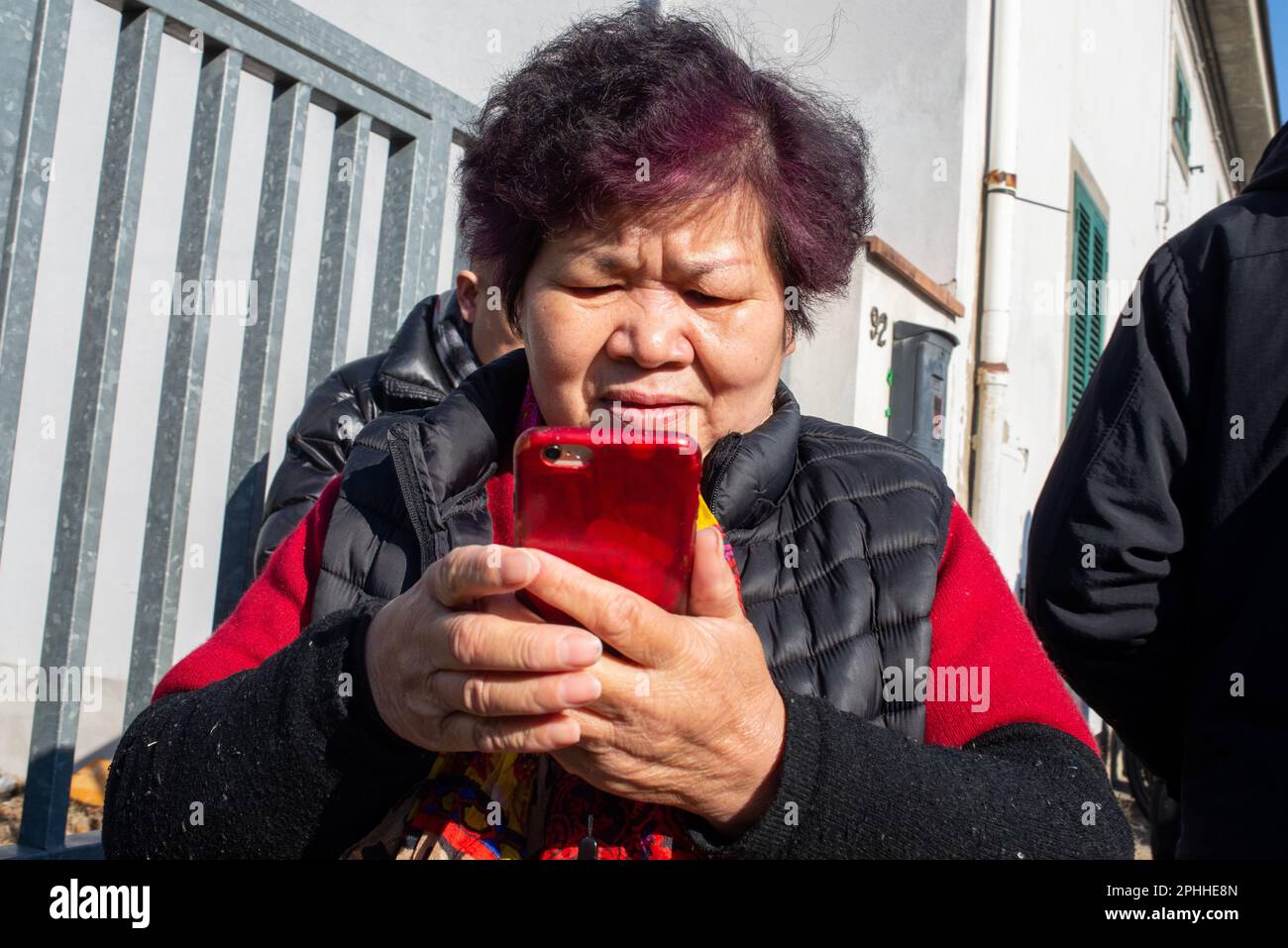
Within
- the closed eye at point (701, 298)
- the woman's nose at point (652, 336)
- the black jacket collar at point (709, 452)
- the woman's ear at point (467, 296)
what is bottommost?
the black jacket collar at point (709, 452)

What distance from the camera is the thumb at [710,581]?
1118mm

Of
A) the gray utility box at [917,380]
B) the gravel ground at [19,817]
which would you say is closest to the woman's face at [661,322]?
the gravel ground at [19,817]

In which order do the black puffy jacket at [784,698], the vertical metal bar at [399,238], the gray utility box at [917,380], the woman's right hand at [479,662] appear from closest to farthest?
the woman's right hand at [479,662]
the black puffy jacket at [784,698]
the vertical metal bar at [399,238]
the gray utility box at [917,380]

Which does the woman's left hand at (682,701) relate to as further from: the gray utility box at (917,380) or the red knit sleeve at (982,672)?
the gray utility box at (917,380)

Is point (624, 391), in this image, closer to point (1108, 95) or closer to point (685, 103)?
point (685, 103)

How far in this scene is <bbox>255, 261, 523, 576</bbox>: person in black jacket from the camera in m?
2.92

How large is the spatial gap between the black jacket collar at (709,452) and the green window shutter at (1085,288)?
19.9ft

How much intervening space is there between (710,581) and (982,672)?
1.75ft

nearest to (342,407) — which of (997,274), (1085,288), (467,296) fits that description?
(467,296)

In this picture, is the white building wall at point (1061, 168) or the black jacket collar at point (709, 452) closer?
the black jacket collar at point (709, 452)

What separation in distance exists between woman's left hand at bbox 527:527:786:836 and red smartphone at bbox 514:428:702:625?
37 mm

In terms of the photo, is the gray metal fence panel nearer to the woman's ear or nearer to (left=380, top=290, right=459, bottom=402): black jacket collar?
(left=380, top=290, right=459, bottom=402): black jacket collar

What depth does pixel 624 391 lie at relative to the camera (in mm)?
1593

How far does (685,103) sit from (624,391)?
1.41ft
